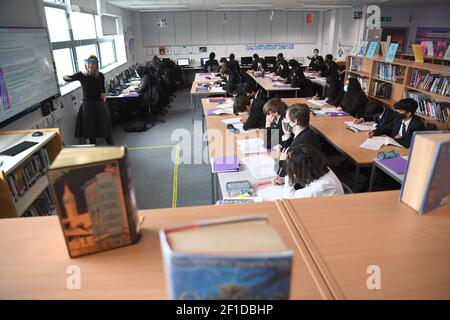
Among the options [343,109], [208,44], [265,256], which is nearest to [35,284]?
[265,256]

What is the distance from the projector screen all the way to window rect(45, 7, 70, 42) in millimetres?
1466

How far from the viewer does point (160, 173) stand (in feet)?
15.9

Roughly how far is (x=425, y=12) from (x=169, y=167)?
1116 centimetres

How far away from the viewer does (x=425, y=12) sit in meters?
10.9

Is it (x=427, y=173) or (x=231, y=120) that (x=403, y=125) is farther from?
(x=427, y=173)

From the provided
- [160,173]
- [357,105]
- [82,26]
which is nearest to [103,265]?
[160,173]

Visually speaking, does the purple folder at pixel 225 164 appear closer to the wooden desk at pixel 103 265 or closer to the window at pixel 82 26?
the wooden desk at pixel 103 265

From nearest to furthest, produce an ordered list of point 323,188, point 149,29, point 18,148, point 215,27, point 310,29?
1. point 323,188
2. point 18,148
3. point 149,29
4. point 215,27
5. point 310,29

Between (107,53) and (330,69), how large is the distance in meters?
6.72

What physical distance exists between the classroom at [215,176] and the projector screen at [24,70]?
2 cm

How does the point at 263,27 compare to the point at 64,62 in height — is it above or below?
above

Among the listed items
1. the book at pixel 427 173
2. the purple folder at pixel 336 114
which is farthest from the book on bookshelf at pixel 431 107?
the book at pixel 427 173

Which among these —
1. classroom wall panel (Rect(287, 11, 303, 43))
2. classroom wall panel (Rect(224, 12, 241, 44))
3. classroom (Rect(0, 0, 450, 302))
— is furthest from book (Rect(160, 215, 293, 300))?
classroom wall panel (Rect(287, 11, 303, 43))

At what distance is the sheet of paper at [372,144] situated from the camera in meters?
3.65
